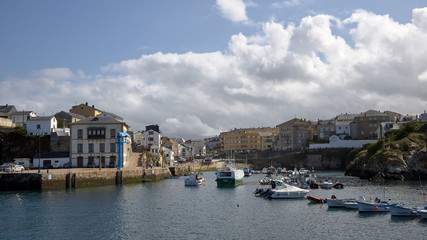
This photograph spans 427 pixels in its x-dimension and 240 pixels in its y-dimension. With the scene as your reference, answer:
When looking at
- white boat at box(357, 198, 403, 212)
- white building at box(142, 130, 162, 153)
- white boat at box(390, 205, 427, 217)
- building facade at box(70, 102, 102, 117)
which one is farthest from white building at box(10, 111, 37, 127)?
white boat at box(390, 205, 427, 217)

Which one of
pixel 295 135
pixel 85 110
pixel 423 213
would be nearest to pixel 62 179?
pixel 423 213

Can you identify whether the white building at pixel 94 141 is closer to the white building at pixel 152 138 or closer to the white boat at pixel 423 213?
the white building at pixel 152 138

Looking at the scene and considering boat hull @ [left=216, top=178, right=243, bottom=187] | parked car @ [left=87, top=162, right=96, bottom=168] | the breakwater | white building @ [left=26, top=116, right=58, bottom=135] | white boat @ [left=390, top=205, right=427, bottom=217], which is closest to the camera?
white boat @ [left=390, top=205, right=427, bottom=217]

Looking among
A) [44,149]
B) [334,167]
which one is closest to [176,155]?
[334,167]

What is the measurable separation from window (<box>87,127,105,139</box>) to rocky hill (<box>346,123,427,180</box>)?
177ft

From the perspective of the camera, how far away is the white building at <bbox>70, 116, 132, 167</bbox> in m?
80.6

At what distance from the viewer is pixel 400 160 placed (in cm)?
7619

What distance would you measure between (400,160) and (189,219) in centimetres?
→ 5451

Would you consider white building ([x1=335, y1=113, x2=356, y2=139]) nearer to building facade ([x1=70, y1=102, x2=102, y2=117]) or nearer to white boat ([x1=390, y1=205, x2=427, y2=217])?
building facade ([x1=70, y1=102, x2=102, y2=117])

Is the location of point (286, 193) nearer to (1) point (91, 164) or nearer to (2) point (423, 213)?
(2) point (423, 213)

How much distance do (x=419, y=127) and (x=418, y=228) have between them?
66.0 meters

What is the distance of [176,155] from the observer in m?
155

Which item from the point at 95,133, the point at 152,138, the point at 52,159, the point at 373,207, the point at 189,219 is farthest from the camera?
the point at 152,138

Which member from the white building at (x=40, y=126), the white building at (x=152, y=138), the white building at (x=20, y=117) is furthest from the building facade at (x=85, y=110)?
the white building at (x=40, y=126)
